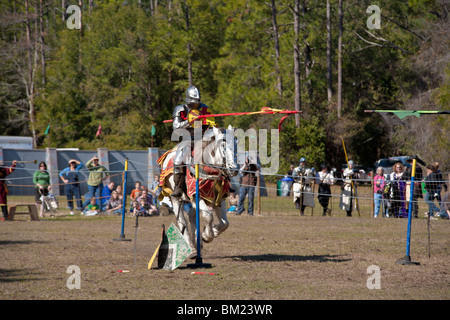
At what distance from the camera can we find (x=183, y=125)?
11.1 meters

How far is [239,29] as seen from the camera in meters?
42.5

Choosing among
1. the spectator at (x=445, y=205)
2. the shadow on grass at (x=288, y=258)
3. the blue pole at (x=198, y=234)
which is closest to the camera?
the blue pole at (x=198, y=234)

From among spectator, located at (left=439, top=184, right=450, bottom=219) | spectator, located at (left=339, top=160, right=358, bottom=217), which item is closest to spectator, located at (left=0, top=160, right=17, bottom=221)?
spectator, located at (left=339, top=160, right=358, bottom=217)

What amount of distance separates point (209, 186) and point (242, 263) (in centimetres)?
147

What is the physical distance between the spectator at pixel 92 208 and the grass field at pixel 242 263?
10.0 feet

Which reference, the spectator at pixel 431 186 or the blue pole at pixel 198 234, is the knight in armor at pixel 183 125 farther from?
the spectator at pixel 431 186

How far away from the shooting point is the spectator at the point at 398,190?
18748 millimetres

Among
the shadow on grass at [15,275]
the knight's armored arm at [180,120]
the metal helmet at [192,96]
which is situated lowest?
the shadow on grass at [15,275]

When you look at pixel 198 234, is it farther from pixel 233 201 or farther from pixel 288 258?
pixel 233 201

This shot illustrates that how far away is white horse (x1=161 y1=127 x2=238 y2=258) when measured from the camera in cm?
1084

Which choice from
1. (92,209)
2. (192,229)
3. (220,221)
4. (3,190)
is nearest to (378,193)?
(92,209)

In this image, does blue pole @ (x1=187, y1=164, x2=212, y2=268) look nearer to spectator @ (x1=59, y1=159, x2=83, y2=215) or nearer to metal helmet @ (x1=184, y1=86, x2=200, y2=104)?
metal helmet @ (x1=184, y1=86, x2=200, y2=104)

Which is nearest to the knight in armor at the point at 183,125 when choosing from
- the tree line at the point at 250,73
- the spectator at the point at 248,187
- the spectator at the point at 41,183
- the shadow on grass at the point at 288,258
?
the shadow on grass at the point at 288,258
